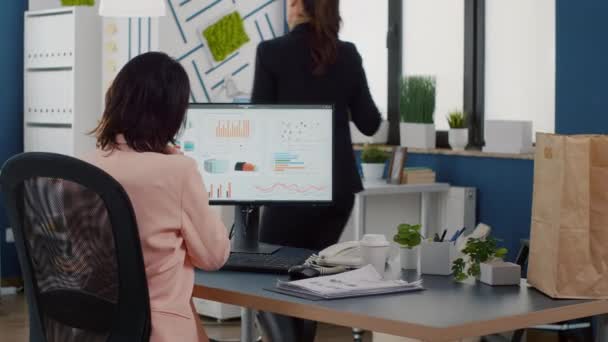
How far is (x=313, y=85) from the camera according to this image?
3213 mm

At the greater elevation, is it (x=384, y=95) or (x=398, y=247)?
(x=384, y=95)

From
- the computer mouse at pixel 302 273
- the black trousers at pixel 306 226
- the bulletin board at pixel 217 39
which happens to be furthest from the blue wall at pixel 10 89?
the computer mouse at pixel 302 273

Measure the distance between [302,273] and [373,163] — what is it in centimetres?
310

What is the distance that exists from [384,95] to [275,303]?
4.18m

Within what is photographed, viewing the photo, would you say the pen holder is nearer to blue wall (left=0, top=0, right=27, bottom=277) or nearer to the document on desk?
the document on desk

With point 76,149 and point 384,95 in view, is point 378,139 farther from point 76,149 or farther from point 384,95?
point 76,149

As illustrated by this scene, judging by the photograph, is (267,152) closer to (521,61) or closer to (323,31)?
(323,31)

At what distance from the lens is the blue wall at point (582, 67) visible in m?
4.46

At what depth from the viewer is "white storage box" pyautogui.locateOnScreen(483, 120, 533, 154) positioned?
5.02 meters

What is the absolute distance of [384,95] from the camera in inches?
248

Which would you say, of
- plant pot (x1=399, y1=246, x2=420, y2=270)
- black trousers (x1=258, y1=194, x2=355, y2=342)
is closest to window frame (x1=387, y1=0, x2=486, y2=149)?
black trousers (x1=258, y1=194, x2=355, y2=342)

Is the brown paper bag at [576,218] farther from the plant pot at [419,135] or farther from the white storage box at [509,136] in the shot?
the plant pot at [419,135]

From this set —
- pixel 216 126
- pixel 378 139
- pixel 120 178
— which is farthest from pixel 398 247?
pixel 378 139

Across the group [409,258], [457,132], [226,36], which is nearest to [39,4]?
[226,36]
